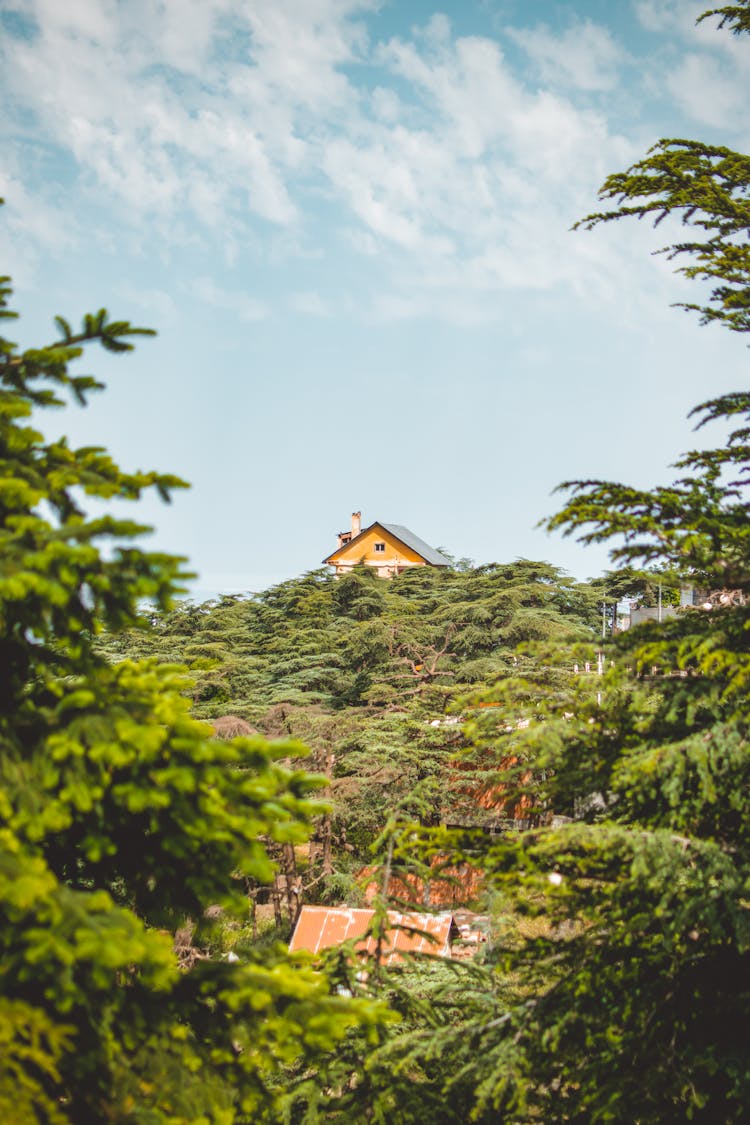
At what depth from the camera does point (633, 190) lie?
6145 millimetres

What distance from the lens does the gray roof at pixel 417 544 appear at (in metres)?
60.7

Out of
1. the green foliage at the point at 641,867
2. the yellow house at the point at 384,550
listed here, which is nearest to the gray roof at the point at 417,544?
the yellow house at the point at 384,550

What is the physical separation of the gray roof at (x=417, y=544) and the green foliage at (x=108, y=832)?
5648 centimetres

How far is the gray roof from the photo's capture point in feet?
199

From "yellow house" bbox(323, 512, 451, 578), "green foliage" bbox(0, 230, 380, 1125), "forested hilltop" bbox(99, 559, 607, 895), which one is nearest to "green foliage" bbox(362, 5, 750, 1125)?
"forested hilltop" bbox(99, 559, 607, 895)

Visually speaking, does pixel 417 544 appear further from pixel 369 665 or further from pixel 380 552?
pixel 369 665

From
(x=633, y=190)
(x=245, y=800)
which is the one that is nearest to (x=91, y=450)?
(x=245, y=800)

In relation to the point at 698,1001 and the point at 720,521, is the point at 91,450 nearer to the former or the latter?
the point at 720,521

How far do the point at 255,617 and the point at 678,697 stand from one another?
1373 inches

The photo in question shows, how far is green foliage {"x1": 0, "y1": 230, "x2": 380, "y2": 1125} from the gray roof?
56.5m

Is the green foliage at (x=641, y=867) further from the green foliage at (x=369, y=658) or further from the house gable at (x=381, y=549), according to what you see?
the house gable at (x=381, y=549)

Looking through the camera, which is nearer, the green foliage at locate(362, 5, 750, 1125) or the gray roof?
the green foliage at locate(362, 5, 750, 1125)

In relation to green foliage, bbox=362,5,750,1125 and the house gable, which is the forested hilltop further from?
the house gable

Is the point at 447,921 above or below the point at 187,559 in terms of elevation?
below
